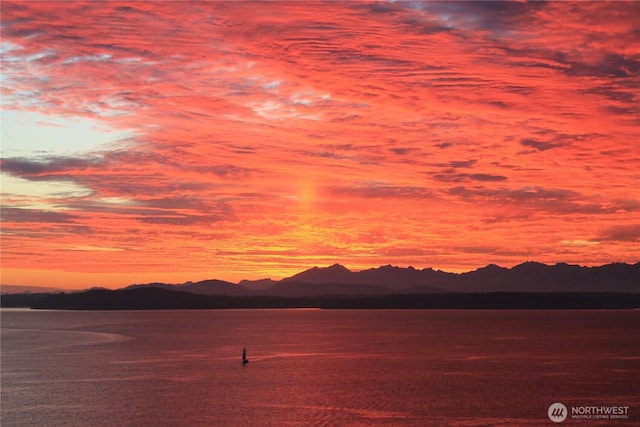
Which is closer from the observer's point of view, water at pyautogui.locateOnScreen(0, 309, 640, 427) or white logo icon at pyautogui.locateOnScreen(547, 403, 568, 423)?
white logo icon at pyautogui.locateOnScreen(547, 403, 568, 423)

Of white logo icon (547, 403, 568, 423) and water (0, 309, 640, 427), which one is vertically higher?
water (0, 309, 640, 427)

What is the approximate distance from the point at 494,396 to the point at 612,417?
14670 mm

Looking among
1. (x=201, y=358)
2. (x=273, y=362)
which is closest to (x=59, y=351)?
(x=201, y=358)

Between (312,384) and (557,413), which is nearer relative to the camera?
(557,413)

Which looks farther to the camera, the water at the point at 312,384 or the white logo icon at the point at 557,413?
the water at the point at 312,384

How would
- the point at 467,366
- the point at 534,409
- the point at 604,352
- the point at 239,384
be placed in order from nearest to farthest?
the point at 534,409 < the point at 239,384 < the point at 467,366 < the point at 604,352

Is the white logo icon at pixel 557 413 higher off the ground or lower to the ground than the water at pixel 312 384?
lower

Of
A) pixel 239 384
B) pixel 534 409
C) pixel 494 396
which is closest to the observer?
pixel 534 409

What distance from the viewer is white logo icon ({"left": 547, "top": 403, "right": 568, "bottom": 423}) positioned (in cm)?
6900

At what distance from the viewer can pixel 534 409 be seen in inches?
2921

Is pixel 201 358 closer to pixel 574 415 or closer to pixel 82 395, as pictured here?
pixel 82 395

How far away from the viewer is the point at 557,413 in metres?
71.0

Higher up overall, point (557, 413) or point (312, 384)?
point (312, 384)

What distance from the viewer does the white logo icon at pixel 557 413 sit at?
6900 cm
